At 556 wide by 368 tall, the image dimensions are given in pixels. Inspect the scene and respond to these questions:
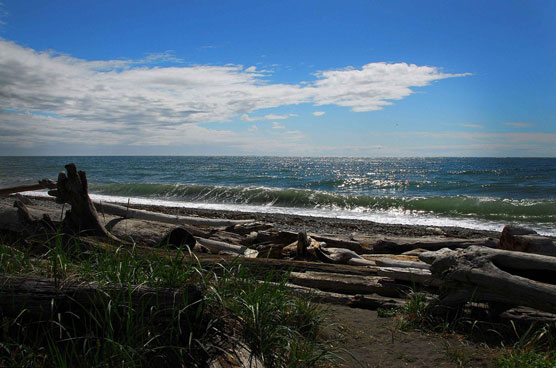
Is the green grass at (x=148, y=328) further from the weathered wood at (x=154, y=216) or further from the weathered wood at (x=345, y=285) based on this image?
the weathered wood at (x=154, y=216)

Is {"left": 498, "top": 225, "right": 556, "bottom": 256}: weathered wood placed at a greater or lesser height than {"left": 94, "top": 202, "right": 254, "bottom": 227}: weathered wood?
greater

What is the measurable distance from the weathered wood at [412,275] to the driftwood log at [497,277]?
0.38 m

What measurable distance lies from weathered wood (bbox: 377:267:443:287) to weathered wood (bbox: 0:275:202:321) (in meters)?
3.07

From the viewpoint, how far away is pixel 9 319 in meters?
2.58

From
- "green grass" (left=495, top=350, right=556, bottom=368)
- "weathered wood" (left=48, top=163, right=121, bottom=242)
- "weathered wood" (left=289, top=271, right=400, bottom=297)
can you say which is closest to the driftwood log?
"green grass" (left=495, top=350, right=556, bottom=368)

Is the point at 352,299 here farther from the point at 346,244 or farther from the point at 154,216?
the point at 154,216

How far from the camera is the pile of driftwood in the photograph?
4.00 meters

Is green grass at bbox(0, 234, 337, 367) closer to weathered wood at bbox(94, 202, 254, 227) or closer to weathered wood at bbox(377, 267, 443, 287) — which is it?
weathered wood at bbox(377, 267, 443, 287)

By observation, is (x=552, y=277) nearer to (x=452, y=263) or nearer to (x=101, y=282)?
(x=452, y=263)

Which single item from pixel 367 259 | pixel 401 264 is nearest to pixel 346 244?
pixel 367 259

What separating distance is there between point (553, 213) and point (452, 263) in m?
16.5

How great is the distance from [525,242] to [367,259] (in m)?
2.53

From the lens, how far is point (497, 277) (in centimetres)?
391

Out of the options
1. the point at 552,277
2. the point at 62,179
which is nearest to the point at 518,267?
the point at 552,277
